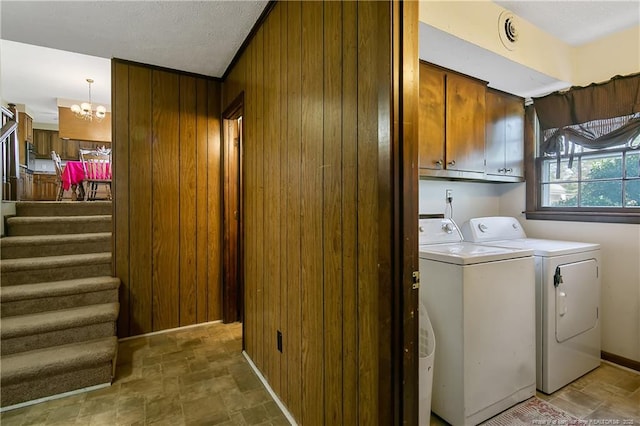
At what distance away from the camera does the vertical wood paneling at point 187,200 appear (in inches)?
122

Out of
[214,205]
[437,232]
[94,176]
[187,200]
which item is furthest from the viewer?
[94,176]

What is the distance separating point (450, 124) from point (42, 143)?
850 cm

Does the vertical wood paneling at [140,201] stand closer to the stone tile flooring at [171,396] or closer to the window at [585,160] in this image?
the stone tile flooring at [171,396]

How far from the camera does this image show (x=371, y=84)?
45.4 inches

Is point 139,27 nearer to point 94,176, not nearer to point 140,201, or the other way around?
point 140,201

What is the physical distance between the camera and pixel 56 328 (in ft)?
7.29

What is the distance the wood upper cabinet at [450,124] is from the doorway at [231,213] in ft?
5.97

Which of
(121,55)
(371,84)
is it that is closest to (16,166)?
(121,55)

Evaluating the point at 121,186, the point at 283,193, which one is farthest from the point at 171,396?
the point at 121,186

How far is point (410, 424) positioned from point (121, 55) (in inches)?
133

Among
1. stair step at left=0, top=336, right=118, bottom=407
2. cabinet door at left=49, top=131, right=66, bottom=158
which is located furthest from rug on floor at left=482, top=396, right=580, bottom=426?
cabinet door at left=49, top=131, right=66, bottom=158

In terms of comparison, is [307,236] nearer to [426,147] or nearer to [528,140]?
[426,147]

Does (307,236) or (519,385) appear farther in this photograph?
(519,385)

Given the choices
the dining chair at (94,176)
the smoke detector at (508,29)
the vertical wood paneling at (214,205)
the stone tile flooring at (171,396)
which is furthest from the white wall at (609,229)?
the dining chair at (94,176)
